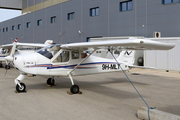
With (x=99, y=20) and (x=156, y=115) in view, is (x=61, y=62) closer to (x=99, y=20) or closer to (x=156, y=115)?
(x=156, y=115)

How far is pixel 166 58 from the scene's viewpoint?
15469mm

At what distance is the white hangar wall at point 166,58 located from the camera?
1494 centimetres

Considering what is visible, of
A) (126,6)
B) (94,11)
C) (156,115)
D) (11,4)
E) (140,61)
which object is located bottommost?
(156,115)

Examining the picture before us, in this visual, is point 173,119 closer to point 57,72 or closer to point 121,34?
point 57,72

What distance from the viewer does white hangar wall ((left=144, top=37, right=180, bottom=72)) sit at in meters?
14.9

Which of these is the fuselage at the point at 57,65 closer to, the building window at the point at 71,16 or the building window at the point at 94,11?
the building window at the point at 94,11

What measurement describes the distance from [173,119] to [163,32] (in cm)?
1459

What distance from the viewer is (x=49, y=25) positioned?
31641 millimetres

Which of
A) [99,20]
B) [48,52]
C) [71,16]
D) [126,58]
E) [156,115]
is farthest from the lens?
[71,16]

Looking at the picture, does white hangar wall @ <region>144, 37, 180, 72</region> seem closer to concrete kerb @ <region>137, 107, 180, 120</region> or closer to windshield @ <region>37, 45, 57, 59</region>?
windshield @ <region>37, 45, 57, 59</region>

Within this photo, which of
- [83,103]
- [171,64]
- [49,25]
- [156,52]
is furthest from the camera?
[49,25]

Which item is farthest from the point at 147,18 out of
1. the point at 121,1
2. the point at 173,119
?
the point at 173,119

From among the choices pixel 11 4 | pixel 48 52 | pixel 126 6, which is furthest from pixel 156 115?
pixel 11 4

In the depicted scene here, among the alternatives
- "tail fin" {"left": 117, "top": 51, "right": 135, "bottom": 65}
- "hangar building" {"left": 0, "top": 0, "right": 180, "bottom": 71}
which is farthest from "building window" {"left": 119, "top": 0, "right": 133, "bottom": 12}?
"tail fin" {"left": 117, "top": 51, "right": 135, "bottom": 65}
